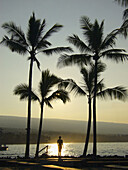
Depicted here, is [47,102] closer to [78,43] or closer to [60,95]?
[60,95]

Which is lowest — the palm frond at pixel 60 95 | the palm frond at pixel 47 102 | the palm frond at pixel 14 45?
the palm frond at pixel 47 102

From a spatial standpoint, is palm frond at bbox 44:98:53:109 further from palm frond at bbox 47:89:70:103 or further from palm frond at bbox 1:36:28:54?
palm frond at bbox 1:36:28:54

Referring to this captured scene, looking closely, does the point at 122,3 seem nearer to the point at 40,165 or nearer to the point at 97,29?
the point at 97,29

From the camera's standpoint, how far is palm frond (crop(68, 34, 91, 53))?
71.8 feet

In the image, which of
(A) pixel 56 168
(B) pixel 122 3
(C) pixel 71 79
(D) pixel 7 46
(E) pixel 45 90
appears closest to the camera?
(A) pixel 56 168

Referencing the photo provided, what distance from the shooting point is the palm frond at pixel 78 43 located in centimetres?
2188

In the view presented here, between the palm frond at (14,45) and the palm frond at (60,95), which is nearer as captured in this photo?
the palm frond at (14,45)

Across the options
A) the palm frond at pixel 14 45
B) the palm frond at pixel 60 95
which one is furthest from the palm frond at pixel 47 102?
the palm frond at pixel 14 45

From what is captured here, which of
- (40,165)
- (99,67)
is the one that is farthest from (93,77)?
(40,165)

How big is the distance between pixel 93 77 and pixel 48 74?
4369mm

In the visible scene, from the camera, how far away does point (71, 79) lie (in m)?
22.3

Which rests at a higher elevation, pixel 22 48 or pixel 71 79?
pixel 22 48

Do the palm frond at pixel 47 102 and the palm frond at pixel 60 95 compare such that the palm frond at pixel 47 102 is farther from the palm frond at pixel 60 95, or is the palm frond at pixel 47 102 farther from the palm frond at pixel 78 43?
the palm frond at pixel 78 43

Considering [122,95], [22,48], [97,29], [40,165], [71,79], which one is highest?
[97,29]
